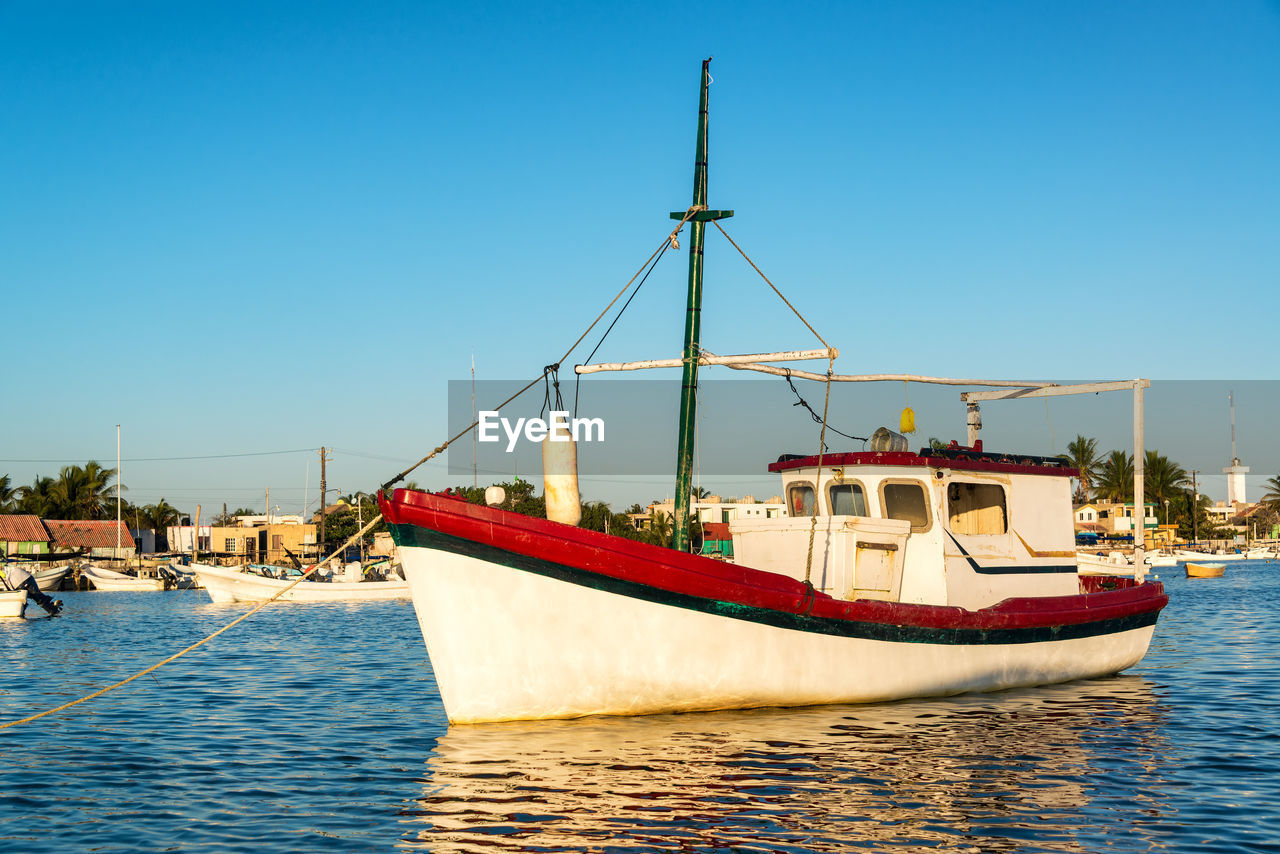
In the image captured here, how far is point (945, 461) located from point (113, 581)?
Result: 62.8m

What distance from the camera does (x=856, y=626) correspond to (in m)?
12.6

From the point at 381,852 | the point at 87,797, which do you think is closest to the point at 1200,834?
Answer: the point at 381,852

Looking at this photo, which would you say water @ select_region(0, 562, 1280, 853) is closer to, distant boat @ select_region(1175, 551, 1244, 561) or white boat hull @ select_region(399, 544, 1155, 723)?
white boat hull @ select_region(399, 544, 1155, 723)

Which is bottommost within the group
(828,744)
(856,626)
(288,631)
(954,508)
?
(288,631)

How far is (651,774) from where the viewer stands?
9.67 meters

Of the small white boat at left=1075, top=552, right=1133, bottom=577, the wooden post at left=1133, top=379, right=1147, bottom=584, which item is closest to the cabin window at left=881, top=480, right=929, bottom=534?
the wooden post at left=1133, top=379, right=1147, bottom=584

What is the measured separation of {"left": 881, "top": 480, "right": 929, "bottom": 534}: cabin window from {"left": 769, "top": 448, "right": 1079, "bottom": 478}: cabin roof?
35 cm

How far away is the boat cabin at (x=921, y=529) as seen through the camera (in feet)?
45.6

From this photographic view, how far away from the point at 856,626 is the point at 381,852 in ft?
22.3

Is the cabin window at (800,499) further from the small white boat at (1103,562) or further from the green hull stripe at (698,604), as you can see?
the small white boat at (1103,562)

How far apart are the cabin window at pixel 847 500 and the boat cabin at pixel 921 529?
0.05ft

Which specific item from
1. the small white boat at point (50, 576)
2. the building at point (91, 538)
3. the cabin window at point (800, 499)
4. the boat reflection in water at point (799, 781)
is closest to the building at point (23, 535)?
the building at point (91, 538)

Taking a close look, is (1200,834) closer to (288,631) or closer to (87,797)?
(87,797)

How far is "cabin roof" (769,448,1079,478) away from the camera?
1415cm
